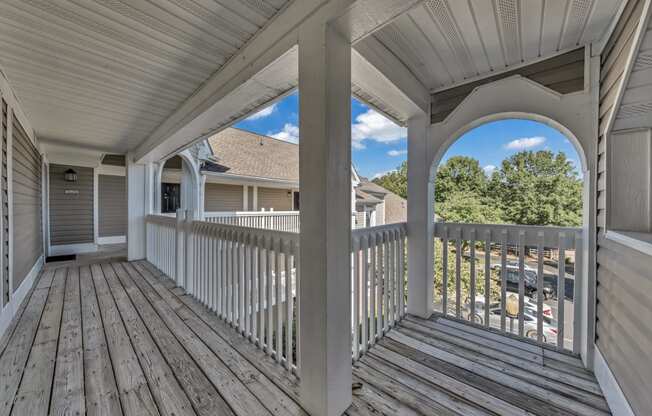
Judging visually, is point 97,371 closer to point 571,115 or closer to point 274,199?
point 571,115

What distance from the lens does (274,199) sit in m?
10.4

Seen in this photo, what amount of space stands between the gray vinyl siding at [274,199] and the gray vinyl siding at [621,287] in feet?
→ 30.6

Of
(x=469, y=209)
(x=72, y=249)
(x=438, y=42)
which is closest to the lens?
(x=438, y=42)

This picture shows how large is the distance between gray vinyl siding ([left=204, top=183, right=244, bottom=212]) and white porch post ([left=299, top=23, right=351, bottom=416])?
806cm

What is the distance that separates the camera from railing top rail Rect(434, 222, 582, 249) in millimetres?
2018

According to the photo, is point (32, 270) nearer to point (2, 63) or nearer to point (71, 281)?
point (71, 281)

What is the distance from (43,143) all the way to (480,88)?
707 cm


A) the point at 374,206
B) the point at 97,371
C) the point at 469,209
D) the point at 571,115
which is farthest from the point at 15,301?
the point at 469,209

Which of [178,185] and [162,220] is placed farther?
[178,185]

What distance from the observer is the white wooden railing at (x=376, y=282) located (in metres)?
1.97

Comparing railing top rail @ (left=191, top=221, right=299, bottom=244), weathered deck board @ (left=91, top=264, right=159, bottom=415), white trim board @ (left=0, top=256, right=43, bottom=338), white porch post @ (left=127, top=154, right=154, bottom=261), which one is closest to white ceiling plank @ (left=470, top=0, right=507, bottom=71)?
railing top rail @ (left=191, top=221, right=299, bottom=244)

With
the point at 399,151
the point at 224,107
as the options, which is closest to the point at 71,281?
the point at 224,107

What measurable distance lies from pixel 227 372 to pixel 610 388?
2400mm

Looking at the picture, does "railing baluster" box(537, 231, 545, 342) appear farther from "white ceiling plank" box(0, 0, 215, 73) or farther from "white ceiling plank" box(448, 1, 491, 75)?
"white ceiling plank" box(0, 0, 215, 73)
